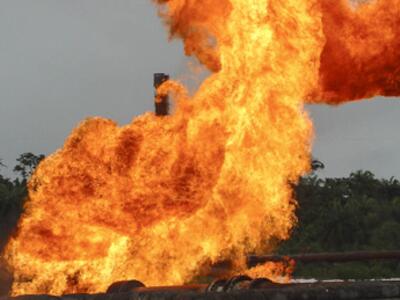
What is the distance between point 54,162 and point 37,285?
5.96 ft

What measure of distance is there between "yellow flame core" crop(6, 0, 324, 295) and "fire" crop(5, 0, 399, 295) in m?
0.02

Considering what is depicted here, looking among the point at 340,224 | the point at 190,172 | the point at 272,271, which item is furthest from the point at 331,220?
the point at 190,172

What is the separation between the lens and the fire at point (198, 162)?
11.6 metres

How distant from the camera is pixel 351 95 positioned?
12039 mm

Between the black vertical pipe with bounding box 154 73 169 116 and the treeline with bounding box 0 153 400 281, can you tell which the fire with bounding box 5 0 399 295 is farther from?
the treeline with bounding box 0 153 400 281

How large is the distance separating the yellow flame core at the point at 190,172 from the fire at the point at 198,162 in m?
0.02

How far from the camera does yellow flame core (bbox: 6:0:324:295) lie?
11648 mm

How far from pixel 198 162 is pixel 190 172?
20cm

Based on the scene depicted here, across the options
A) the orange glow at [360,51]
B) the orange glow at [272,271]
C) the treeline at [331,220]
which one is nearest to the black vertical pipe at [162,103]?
the orange glow at [360,51]

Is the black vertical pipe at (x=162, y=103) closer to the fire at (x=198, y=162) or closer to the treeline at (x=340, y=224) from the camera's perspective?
the fire at (x=198, y=162)

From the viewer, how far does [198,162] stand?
12.4 meters

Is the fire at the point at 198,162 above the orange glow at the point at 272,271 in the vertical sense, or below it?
above

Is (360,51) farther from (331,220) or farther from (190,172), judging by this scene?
(331,220)

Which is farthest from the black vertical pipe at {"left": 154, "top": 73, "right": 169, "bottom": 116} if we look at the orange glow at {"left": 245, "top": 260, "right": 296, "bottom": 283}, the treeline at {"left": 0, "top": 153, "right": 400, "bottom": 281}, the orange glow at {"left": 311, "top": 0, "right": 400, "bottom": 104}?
the treeline at {"left": 0, "top": 153, "right": 400, "bottom": 281}
